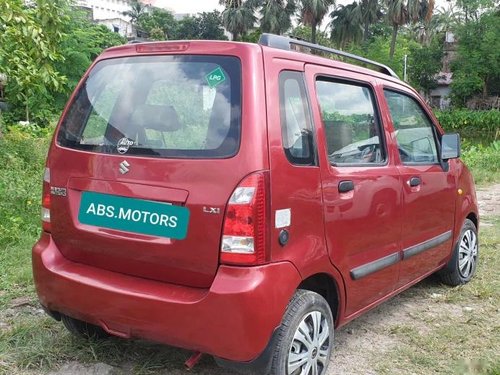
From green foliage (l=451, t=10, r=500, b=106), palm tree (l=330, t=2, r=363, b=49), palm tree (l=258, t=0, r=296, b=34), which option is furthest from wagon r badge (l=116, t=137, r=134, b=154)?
palm tree (l=330, t=2, r=363, b=49)

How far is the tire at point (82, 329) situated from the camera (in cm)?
311

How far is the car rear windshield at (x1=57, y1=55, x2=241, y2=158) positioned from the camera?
8.14ft

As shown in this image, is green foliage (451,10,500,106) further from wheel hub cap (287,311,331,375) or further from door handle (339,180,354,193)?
wheel hub cap (287,311,331,375)

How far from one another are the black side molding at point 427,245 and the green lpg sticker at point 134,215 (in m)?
1.76

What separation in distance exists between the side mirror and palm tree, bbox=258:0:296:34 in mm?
42823

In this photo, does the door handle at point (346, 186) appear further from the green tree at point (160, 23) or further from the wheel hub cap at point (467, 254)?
the green tree at point (160, 23)

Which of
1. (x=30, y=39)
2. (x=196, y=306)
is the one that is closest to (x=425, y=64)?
(x=30, y=39)

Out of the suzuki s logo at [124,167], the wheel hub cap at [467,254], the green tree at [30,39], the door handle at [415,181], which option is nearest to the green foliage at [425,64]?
the green tree at [30,39]

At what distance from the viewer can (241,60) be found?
2.50m

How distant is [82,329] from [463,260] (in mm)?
3196

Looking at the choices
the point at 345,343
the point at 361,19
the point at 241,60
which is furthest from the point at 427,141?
the point at 361,19

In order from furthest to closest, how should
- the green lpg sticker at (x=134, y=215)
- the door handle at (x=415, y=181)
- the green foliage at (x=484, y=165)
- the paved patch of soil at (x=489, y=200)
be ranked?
1. the green foliage at (x=484, y=165)
2. the paved patch of soil at (x=489, y=200)
3. the door handle at (x=415, y=181)
4. the green lpg sticker at (x=134, y=215)

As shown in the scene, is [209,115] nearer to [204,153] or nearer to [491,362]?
[204,153]

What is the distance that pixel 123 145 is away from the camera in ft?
8.75
